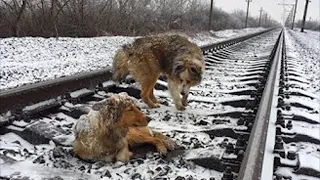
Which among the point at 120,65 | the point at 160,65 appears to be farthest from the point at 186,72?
the point at 120,65

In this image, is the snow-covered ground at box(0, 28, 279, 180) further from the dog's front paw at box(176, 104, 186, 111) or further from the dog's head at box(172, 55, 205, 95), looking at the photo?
the dog's head at box(172, 55, 205, 95)

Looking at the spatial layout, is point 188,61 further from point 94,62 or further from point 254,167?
point 94,62

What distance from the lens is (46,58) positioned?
1073 centimetres

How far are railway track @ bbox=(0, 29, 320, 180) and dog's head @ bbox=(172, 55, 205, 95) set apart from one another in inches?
12.3

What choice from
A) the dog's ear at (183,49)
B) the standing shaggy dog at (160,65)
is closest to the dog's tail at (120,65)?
the standing shaggy dog at (160,65)

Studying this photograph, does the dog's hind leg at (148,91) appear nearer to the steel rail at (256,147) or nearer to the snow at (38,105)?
the snow at (38,105)

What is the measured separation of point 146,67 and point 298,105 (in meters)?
2.11

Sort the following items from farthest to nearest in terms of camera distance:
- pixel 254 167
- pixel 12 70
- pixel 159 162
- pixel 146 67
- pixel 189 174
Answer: pixel 12 70 → pixel 146 67 → pixel 159 162 → pixel 189 174 → pixel 254 167

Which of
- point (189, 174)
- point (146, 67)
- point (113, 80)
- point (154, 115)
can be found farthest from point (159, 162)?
point (113, 80)

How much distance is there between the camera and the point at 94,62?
409 inches

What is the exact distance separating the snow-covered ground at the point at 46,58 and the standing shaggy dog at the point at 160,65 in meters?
1.90

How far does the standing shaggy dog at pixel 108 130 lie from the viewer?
3332mm

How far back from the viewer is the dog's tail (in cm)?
577

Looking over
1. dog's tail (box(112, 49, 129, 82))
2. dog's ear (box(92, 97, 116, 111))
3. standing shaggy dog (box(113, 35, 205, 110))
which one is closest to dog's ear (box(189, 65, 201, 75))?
standing shaggy dog (box(113, 35, 205, 110))
